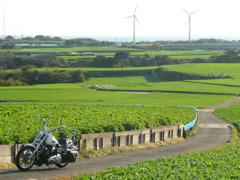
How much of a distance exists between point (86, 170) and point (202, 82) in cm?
11033

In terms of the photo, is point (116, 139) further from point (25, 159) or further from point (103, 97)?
point (103, 97)

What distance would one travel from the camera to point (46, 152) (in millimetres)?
22625

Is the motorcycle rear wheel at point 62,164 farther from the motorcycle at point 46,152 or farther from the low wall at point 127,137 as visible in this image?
the low wall at point 127,137

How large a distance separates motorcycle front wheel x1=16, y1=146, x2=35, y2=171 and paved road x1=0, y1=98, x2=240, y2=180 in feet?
0.87

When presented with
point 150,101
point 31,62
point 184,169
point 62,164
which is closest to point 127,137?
point 62,164

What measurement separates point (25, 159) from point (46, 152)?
1121mm

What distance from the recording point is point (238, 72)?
150 metres

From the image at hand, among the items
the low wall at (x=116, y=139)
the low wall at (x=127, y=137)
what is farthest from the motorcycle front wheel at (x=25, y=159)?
the low wall at (x=127, y=137)

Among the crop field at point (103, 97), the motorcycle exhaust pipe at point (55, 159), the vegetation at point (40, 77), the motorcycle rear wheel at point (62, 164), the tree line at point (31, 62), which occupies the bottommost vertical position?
the crop field at point (103, 97)

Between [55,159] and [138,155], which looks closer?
A: [55,159]

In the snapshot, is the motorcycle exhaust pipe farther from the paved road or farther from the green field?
the green field

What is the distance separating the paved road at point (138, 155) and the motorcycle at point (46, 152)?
1.29 feet

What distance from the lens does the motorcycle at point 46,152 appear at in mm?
21891

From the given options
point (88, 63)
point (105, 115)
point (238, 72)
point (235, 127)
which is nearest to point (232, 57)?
Result: point (238, 72)
